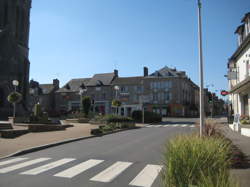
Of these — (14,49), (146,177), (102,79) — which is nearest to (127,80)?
(102,79)

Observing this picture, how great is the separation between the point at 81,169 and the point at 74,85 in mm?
60832

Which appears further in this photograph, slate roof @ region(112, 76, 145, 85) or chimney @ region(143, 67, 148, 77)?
chimney @ region(143, 67, 148, 77)

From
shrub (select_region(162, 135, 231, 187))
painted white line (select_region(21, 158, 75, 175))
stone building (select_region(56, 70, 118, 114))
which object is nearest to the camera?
shrub (select_region(162, 135, 231, 187))

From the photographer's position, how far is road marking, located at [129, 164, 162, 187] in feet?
18.9

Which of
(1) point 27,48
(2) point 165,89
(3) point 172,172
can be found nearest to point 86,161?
(3) point 172,172

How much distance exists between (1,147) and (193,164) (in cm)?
943

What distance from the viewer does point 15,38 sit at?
37.3m

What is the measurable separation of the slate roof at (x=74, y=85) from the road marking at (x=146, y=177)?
193 feet

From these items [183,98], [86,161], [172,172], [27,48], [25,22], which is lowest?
[86,161]

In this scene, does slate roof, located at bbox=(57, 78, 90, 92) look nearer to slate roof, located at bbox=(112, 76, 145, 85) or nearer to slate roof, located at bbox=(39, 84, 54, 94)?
slate roof, located at bbox=(39, 84, 54, 94)

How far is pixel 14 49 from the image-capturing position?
36.2 meters

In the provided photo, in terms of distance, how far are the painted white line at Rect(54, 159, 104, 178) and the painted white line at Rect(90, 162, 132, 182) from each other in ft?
2.11

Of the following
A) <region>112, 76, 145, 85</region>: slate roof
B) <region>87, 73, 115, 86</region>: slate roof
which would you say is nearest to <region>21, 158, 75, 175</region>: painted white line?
<region>112, 76, 145, 85</region>: slate roof

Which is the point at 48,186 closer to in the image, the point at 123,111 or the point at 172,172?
the point at 172,172
